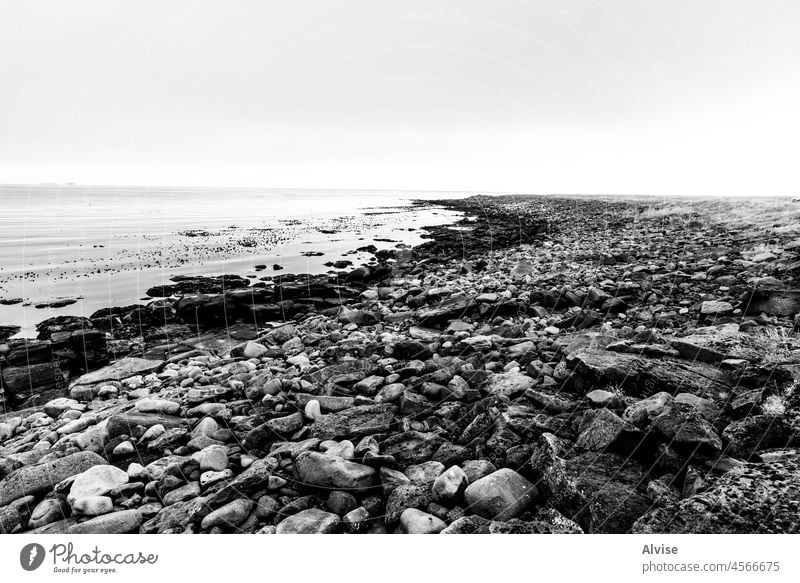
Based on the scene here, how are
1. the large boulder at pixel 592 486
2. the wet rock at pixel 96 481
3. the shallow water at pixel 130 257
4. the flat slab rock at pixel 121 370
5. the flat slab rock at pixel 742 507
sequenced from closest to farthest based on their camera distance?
the flat slab rock at pixel 742 507 → the large boulder at pixel 592 486 → the wet rock at pixel 96 481 → the flat slab rock at pixel 121 370 → the shallow water at pixel 130 257

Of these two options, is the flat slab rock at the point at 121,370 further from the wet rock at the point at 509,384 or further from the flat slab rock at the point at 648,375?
the flat slab rock at the point at 648,375

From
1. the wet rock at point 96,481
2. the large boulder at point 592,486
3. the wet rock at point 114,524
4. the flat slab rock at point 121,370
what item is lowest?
the flat slab rock at point 121,370

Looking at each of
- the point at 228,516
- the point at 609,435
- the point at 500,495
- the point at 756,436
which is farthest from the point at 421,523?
the point at 756,436

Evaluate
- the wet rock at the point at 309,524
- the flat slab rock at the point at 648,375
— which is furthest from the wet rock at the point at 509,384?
the wet rock at the point at 309,524

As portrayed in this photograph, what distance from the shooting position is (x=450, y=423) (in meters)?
4.22

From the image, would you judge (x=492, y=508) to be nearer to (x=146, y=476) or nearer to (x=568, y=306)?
(x=146, y=476)

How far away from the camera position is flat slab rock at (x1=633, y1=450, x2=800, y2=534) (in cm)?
272

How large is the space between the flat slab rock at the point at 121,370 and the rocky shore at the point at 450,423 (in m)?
0.07

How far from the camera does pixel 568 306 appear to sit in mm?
8539

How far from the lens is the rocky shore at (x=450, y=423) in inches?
119

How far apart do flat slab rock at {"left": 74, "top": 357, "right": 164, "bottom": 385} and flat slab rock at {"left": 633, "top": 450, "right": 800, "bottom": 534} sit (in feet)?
26.4

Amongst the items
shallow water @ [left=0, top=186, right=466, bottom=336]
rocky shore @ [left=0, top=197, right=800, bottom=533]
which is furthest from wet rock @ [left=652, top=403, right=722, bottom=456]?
shallow water @ [left=0, top=186, right=466, bottom=336]

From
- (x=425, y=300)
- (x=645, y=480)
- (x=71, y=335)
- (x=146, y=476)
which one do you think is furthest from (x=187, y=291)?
(x=645, y=480)

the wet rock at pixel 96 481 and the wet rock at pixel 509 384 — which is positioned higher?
the wet rock at pixel 509 384
